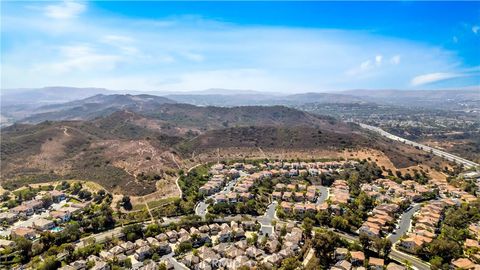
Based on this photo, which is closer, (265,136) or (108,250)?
(108,250)

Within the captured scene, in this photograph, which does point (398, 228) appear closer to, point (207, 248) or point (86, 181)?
point (207, 248)

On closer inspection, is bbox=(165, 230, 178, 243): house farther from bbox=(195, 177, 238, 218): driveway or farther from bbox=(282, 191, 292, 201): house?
bbox=(282, 191, 292, 201): house

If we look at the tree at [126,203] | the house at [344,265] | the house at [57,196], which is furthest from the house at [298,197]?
the house at [57,196]

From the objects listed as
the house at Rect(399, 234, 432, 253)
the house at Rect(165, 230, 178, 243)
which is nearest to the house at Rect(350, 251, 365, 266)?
the house at Rect(399, 234, 432, 253)

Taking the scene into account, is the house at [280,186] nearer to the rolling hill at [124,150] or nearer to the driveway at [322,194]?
the driveway at [322,194]

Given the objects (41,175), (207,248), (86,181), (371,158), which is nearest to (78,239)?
(207,248)

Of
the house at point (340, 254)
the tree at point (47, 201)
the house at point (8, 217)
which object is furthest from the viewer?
the tree at point (47, 201)
